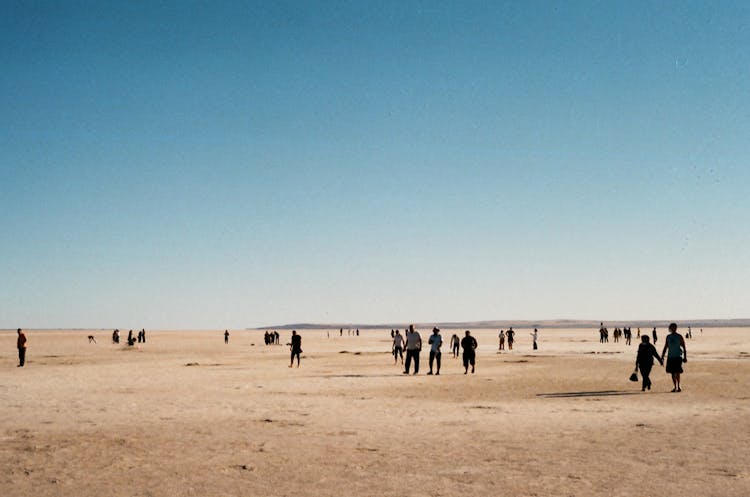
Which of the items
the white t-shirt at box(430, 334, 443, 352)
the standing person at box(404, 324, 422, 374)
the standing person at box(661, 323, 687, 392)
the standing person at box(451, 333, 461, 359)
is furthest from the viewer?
the standing person at box(451, 333, 461, 359)

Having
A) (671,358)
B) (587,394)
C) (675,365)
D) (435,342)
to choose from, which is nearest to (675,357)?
(671,358)

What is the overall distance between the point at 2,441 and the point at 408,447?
6807mm

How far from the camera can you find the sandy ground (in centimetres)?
825

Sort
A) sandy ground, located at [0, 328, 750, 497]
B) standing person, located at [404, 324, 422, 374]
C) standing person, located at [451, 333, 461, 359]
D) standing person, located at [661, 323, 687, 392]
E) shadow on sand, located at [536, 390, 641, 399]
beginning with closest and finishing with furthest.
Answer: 1. sandy ground, located at [0, 328, 750, 497]
2. shadow on sand, located at [536, 390, 641, 399]
3. standing person, located at [661, 323, 687, 392]
4. standing person, located at [404, 324, 422, 374]
5. standing person, located at [451, 333, 461, 359]

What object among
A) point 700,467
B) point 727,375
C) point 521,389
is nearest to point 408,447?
point 700,467

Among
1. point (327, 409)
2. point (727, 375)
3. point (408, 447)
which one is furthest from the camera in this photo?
point (727, 375)

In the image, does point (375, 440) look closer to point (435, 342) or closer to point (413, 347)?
point (413, 347)

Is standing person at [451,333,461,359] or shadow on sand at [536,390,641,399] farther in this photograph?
standing person at [451,333,461,359]

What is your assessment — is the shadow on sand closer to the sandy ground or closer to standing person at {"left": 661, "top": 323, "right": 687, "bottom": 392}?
the sandy ground

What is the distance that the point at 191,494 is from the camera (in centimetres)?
782

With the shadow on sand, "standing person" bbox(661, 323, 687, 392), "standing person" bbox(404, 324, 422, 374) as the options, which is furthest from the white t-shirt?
"standing person" bbox(661, 323, 687, 392)

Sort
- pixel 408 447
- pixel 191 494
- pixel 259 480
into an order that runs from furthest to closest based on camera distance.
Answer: pixel 408 447, pixel 259 480, pixel 191 494

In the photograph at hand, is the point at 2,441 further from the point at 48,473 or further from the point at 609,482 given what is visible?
the point at 609,482

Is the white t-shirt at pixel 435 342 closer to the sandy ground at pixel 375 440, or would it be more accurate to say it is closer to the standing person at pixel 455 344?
the sandy ground at pixel 375 440
